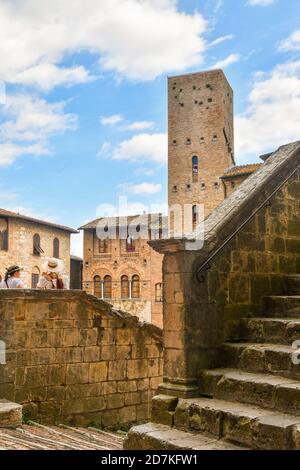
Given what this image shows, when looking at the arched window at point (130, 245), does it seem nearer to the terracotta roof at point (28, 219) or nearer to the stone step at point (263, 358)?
the terracotta roof at point (28, 219)

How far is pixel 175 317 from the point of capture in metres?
5.48

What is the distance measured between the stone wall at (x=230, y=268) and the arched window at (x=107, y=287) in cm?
3934

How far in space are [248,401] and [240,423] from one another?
0.42m

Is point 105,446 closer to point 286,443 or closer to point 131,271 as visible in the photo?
point 286,443

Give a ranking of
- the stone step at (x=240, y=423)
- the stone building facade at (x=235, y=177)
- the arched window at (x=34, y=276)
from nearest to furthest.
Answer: the stone step at (x=240, y=423)
the stone building facade at (x=235, y=177)
the arched window at (x=34, y=276)

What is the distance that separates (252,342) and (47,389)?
3887 mm

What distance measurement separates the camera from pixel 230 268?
5.96 metres

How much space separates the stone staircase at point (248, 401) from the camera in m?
4.34

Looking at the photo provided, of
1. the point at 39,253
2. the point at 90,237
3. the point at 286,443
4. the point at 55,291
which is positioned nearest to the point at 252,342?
the point at 286,443

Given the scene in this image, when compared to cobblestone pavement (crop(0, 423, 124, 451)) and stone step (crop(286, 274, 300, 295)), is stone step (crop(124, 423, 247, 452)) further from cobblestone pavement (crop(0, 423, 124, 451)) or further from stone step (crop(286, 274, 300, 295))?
stone step (crop(286, 274, 300, 295))

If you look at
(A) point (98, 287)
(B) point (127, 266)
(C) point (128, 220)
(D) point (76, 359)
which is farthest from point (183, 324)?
(A) point (98, 287)

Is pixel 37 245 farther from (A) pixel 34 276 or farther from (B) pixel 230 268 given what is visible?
(B) pixel 230 268

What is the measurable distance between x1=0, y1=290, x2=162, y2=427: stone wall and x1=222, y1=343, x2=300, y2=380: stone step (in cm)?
358

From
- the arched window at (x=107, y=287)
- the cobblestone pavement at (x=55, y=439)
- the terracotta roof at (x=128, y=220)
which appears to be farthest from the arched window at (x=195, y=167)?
the cobblestone pavement at (x=55, y=439)
